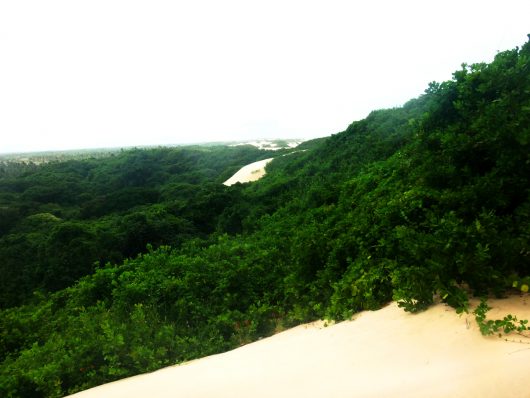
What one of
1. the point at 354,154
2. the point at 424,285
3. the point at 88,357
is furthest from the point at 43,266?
the point at 424,285

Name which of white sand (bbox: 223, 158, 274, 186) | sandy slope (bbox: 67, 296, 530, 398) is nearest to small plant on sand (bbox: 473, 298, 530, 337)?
sandy slope (bbox: 67, 296, 530, 398)

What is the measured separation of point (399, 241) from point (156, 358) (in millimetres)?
3747

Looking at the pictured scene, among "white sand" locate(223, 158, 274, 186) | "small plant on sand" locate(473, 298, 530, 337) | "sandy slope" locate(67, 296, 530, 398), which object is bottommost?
"white sand" locate(223, 158, 274, 186)

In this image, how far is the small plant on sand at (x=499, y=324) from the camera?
A: 308cm

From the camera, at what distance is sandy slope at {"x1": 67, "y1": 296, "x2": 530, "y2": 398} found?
286 cm

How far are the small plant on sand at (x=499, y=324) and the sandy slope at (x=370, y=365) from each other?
0.22 feet

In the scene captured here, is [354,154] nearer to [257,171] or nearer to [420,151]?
[420,151]

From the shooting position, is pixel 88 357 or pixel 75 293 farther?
pixel 75 293

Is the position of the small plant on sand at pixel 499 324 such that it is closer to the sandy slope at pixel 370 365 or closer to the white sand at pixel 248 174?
the sandy slope at pixel 370 365

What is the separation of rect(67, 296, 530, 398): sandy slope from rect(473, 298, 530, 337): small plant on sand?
0.07 m

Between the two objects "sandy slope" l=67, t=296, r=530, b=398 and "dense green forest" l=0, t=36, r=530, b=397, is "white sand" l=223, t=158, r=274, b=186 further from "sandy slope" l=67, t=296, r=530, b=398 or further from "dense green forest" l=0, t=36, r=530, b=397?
"sandy slope" l=67, t=296, r=530, b=398

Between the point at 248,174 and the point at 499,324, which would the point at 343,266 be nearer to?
the point at 499,324

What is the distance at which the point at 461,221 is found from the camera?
4094mm

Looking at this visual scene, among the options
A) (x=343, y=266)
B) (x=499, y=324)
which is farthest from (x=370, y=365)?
(x=343, y=266)
